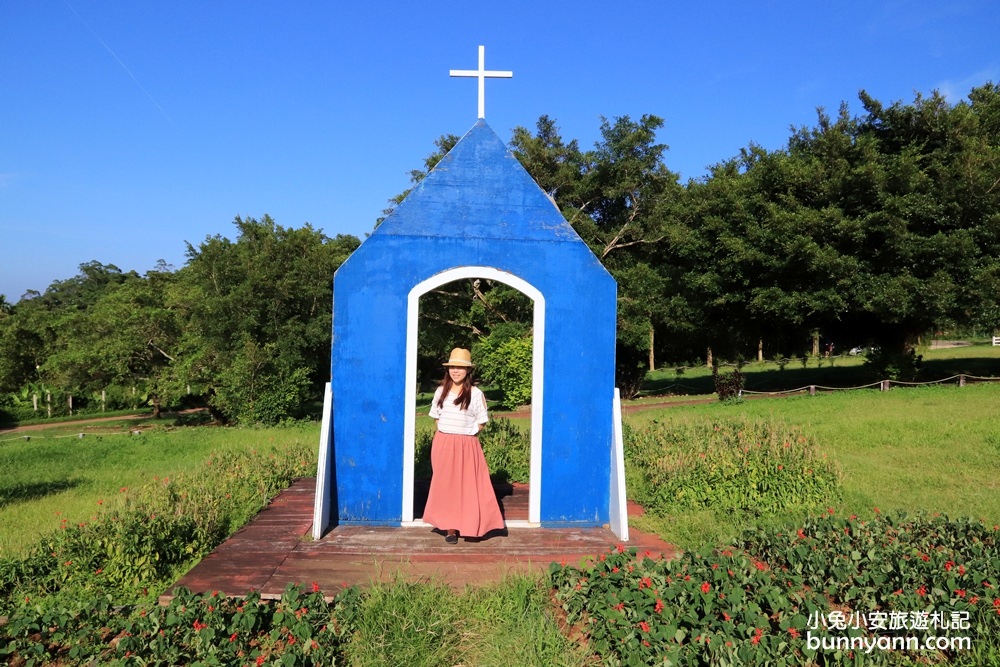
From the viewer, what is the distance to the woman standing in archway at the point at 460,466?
5.41 metres

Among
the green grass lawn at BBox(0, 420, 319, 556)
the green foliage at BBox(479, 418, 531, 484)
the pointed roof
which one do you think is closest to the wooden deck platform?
the green foliage at BBox(479, 418, 531, 484)

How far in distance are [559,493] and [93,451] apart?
12.7 m

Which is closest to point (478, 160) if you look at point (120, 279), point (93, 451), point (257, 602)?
point (257, 602)

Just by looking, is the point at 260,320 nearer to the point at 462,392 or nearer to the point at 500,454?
the point at 500,454

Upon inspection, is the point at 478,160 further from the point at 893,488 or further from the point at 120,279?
the point at 120,279

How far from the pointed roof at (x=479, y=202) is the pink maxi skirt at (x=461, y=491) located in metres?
1.86

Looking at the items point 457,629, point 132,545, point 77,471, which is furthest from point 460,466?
point 77,471

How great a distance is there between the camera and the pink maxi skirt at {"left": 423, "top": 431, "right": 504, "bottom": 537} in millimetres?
5379

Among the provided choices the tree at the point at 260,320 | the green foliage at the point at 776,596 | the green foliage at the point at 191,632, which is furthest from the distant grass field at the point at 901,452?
the tree at the point at 260,320

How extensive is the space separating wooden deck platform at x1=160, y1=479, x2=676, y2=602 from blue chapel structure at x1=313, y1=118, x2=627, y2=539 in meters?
0.30

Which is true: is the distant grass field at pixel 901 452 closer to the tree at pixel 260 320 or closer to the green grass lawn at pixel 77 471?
the green grass lawn at pixel 77 471

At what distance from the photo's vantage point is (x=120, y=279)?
232 ft

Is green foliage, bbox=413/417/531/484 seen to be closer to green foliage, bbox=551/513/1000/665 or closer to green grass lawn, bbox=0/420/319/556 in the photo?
green grass lawn, bbox=0/420/319/556

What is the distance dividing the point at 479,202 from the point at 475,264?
1.88ft
